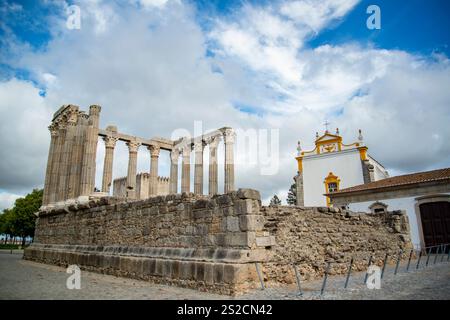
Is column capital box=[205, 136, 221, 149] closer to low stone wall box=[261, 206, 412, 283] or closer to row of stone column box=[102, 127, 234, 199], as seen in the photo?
row of stone column box=[102, 127, 234, 199]

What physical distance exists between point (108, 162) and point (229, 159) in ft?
26.7

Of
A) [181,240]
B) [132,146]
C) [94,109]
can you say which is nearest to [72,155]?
[94,109]

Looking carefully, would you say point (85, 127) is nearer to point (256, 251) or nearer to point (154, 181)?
point (154, 181)

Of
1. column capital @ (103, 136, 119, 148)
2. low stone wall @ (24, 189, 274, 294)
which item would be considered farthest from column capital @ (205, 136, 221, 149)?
low stone wall @ (24, 189, 274, 294)

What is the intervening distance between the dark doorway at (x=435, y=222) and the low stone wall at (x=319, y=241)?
751 centimetres

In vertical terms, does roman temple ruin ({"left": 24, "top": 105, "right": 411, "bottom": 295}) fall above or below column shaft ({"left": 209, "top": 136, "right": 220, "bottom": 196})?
below

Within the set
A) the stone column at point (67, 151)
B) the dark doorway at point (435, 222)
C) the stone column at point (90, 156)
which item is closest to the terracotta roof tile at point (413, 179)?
the dark doorway at point (435, 222)

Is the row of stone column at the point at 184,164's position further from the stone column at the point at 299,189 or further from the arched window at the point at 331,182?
the arched window at the point at 331,182

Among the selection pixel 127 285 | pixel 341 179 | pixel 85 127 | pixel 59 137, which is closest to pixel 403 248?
pixel 127 285

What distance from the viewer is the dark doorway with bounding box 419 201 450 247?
16.5 metres

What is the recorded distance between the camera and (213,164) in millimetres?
23453

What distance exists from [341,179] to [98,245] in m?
20.3

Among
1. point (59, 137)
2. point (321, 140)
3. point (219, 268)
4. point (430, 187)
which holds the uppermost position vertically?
point (321, 140)

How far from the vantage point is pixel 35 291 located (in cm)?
663
